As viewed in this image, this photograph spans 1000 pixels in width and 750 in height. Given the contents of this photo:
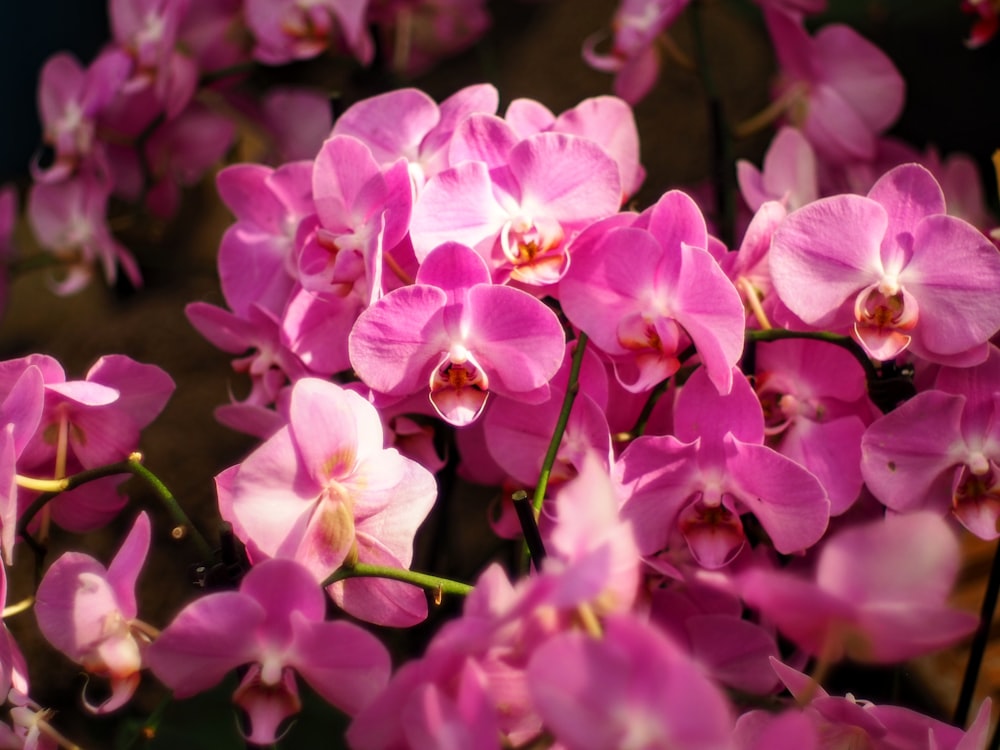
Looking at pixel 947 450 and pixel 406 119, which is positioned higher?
pixel 406 119

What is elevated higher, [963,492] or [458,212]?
[458,212]

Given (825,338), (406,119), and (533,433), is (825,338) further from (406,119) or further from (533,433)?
(406,119)

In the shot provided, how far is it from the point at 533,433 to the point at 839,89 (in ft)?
1.38

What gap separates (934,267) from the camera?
1.56 feet

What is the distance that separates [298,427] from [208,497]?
0.51 m

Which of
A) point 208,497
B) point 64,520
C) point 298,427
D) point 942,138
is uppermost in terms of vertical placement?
point 298,427

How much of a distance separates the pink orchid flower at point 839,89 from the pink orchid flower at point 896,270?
11.0 inches

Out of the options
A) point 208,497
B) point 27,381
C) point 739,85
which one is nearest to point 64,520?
point 27,381

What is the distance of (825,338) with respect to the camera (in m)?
0.46

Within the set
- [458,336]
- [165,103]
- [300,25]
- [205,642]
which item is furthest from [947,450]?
[165,103]

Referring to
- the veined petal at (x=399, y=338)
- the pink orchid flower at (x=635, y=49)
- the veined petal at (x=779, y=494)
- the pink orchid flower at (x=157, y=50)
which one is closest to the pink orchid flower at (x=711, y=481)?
the veined petal at (x=779, y=494)

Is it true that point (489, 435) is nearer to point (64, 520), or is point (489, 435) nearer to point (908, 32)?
point (64, 520)

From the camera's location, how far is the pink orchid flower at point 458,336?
442 mm

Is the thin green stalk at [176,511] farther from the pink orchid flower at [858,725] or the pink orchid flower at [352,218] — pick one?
the pink orchid flower at [858,725]
